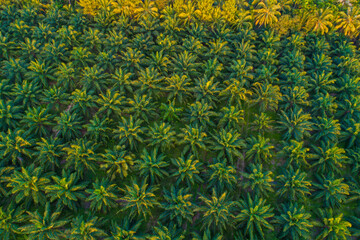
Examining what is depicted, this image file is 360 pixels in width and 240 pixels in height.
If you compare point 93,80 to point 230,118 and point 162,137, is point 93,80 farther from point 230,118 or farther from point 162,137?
point 230,118

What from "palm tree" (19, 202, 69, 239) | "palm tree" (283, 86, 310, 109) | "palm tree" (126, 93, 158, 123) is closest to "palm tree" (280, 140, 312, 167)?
"palm tree" (283, 86, 310, 109)

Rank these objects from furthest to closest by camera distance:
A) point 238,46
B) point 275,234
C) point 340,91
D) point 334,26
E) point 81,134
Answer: point 334,26
point 238,46
point 340,91
point 81,134
point 275,234

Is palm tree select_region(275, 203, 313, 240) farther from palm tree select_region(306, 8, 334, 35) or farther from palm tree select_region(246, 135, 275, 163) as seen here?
palm tree select_region(306, 8, 334, 35)

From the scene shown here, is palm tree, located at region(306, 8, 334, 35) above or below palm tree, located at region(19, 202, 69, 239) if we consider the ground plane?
above

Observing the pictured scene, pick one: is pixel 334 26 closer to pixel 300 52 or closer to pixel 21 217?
pixel 300 52

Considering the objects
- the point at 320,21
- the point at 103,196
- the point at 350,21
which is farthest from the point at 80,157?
the point at 350,21

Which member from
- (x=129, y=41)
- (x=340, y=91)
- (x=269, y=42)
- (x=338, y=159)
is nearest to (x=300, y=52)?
(x=269, y=42)
